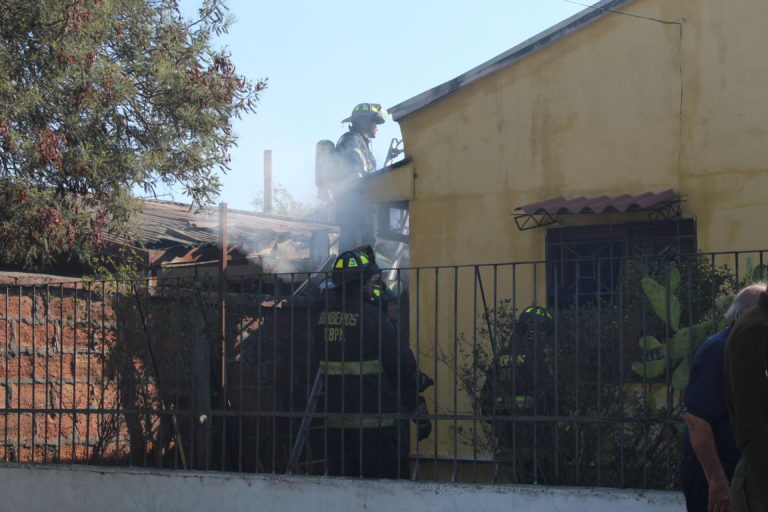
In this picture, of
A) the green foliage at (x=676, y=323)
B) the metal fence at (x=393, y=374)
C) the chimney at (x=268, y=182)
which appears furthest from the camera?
the chimney at (x=268, y=182)

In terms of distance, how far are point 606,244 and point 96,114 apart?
17.2 feet

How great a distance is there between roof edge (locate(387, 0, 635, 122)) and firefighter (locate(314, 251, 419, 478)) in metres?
3.33

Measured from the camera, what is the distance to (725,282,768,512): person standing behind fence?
3.70m

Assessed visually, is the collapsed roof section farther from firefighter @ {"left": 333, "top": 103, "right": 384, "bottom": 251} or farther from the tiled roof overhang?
the tiled roof overhang

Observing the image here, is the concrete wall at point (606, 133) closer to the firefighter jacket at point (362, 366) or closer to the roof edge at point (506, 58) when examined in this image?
the roof edge at point (506, 58)

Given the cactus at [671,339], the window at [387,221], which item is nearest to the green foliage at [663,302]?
the cactus at [671,339]

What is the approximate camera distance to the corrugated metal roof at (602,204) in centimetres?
894

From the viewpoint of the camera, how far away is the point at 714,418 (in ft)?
13.9

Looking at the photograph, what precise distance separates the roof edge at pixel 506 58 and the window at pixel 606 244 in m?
1.86

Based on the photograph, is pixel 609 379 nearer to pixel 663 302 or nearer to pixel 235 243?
pixel 663 302

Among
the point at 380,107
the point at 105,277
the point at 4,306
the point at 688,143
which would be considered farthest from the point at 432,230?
the point at 380,107

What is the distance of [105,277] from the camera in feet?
26.8

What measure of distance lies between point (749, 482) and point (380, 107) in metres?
12.8

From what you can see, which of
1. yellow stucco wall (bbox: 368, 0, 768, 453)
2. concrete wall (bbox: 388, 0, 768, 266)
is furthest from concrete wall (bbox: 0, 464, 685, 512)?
concrete wall (bbox: 388, 0, 768, 266)
